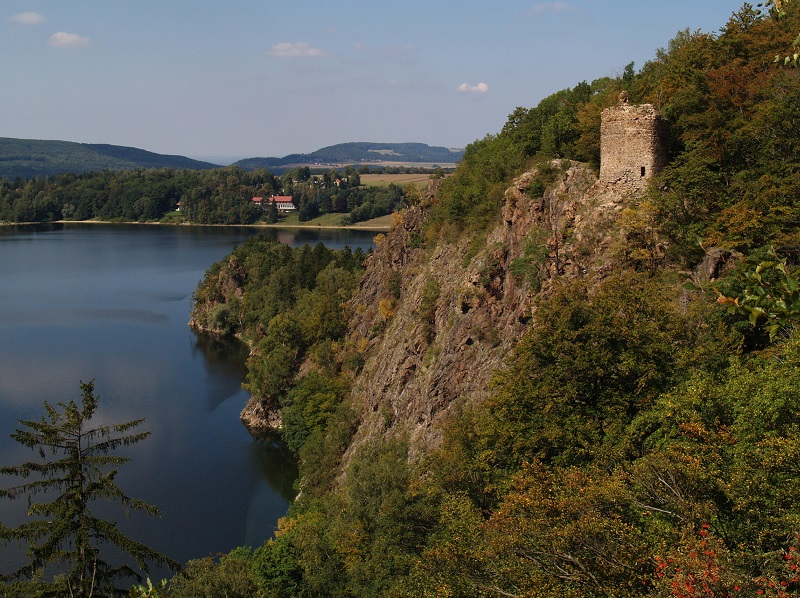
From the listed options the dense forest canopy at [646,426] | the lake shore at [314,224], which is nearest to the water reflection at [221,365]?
the dense forest canopy at [646,426]

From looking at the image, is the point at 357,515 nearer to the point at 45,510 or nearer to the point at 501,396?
the point at 501,396

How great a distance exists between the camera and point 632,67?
1340 inches

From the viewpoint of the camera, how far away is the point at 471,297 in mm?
30109

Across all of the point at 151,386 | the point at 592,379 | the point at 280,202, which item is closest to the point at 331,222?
the point at 280,202

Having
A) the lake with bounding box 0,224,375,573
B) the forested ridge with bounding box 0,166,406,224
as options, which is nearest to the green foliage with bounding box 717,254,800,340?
the lake with bounding box 0,224,375,573

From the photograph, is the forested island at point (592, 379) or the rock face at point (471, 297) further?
the rock face at point (471, 297)

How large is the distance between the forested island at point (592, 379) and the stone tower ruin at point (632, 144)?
17 centimetres

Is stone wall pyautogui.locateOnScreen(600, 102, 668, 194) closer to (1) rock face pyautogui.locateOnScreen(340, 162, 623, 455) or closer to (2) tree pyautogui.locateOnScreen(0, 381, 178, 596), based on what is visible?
(1) rock face pyautogui.locateOnScreen(340, 162, 623, 455)

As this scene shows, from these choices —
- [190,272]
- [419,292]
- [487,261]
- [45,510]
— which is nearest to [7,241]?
[190,272]

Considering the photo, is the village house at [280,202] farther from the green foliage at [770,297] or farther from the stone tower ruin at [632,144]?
the green foliage at [770,297]

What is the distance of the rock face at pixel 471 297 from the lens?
23.4 m

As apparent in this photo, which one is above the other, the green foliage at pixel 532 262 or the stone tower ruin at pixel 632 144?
the stone tower ruin at pixel 632 144

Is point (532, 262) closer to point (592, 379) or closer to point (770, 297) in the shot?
point (592, 379)

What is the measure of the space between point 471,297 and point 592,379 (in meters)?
13.9
